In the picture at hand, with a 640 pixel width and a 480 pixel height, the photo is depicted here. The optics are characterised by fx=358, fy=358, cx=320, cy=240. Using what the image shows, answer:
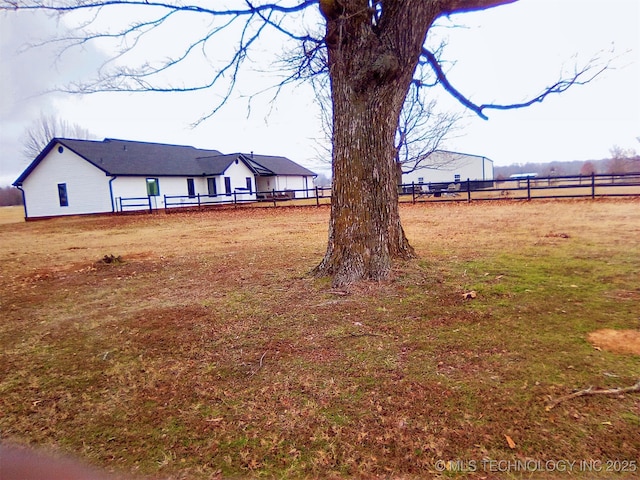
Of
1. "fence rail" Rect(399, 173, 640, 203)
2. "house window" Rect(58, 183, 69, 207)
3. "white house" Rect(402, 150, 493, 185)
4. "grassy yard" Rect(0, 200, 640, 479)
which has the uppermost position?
"white house" Rect(402, 150, 493, 185)

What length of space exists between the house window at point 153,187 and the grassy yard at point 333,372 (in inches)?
891

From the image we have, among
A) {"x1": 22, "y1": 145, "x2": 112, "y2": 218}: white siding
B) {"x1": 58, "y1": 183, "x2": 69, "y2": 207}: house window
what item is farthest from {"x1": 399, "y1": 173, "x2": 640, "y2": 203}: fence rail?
{"x1": 58, "y1": 183, "x2": 69, "y2": 207}: house window

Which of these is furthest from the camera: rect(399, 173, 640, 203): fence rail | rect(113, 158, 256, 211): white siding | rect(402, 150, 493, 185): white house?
rect(402, 150, 493, 185): white house

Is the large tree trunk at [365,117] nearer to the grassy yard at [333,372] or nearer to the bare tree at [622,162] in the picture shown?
the grassy yard at [333,372]

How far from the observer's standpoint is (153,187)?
87.4 feet

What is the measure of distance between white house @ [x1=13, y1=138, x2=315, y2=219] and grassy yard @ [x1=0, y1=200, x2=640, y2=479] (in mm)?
19397

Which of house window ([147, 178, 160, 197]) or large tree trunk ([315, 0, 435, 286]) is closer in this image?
large tree trunk ([315, 0, 435, 286])

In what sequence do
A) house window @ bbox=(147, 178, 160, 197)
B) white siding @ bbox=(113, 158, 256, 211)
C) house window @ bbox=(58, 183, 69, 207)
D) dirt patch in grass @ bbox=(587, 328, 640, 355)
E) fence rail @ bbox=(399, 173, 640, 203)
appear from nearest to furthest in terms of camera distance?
dirt patch in grass @ bbox=(587, 328, 640, 355) → fence rail @ bbox=(399, 173, 640, 203) → white siding @ bbox=(113, 158, 256, 211) → house window @ bbox=(58, 183, 69, 207) → house window @ bbox=(147, 178, 160, 197)

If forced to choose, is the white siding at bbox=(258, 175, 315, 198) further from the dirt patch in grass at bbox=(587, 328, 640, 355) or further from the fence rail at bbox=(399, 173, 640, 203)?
the dirt patch in grass at bbox=(587, 328, 640, 355)

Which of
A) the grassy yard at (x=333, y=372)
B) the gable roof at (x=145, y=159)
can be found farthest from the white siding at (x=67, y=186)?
the grassy yard at (x=333, y=372)

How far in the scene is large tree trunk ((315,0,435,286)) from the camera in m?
4.36

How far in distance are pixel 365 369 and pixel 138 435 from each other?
1536mm

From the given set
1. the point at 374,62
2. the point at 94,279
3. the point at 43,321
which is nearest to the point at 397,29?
the point at 374,62

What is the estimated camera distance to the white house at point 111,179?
78.6 feet
